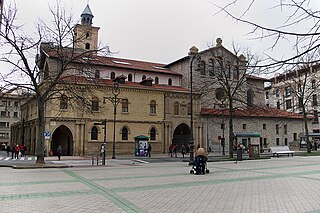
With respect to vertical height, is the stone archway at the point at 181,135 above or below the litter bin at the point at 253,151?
above

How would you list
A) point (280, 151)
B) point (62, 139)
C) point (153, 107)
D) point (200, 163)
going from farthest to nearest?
point (62, 139) → point (153, 107) → point (280, 151) → point (200, 163)

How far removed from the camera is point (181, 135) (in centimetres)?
4969

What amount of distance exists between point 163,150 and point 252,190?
33.6m

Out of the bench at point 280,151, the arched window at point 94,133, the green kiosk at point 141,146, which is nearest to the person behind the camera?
the bench at point 280,151

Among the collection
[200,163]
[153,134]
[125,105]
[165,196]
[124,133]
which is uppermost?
[125,105]

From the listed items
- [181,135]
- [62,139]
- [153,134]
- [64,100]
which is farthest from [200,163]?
[62,139]

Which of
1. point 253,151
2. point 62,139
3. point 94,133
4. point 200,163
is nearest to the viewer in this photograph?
point 200,163

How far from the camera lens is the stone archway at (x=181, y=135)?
49062mm

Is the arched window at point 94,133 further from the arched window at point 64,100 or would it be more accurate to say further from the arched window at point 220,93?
the arched window at point 220,93

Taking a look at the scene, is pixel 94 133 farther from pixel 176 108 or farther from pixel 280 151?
pixel 280 151

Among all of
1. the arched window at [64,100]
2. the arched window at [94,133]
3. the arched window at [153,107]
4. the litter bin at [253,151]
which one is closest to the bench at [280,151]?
the litter bin at [253,151]

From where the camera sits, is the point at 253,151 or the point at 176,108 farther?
the point at 176,108

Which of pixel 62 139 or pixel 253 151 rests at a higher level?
pixel 62 139

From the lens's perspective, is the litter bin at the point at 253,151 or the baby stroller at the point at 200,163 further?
the litter bin at the point at 253,151
